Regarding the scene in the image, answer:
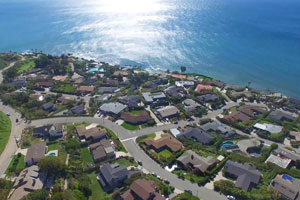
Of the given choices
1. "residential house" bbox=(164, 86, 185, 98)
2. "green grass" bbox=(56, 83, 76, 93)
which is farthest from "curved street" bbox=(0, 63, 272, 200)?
"green grass" bbox=(56, 83, 76, 93)

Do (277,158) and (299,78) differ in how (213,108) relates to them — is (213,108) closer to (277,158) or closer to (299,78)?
(277,158)

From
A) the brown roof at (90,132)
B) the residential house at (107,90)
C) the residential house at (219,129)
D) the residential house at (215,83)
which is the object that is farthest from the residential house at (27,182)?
the residential house at (215,83)

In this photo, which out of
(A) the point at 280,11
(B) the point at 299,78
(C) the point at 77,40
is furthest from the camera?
(A) the point at 280,11

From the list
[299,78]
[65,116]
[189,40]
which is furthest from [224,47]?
[65,116]

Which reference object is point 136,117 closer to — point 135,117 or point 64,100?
point 135,117

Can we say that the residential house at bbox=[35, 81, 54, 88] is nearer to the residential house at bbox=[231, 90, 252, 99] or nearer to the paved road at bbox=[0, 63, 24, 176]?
the paved road at bbox=[0, 63, 24, 176]

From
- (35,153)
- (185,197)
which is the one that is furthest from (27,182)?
(185,197)

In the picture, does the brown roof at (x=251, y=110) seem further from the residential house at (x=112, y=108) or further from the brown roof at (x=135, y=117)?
the residential house at (x=112, y=108)
